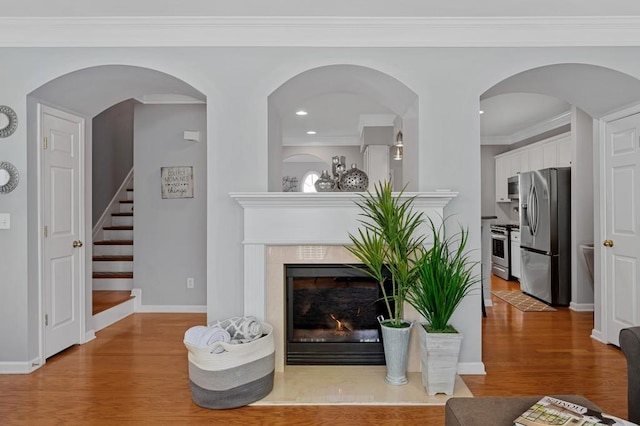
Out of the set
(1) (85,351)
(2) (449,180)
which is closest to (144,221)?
(1) (85,351)

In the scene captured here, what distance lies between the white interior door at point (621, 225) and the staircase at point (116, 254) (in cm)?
486

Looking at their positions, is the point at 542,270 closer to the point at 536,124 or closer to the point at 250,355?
the point at 536,124

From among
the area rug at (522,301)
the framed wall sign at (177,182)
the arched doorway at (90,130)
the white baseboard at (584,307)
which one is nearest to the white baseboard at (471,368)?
the area rug at (522,301)

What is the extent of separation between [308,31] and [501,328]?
3205mm

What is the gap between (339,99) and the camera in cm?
549

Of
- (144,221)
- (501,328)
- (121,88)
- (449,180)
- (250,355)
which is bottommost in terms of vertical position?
(501,328)

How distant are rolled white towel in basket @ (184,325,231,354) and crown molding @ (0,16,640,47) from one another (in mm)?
1982

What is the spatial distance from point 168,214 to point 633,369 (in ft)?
14.1

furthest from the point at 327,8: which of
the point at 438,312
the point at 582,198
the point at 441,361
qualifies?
the point at 582,198

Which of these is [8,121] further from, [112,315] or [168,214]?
[112,315]

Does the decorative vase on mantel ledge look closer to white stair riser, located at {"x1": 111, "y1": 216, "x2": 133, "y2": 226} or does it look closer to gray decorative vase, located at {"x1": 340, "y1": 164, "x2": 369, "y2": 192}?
gray decorative vase, located at {"x1": 340, "y1": 164, "x2": 369, "y2": 192}

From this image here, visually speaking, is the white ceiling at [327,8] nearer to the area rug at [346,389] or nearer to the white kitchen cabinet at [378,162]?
the area rug at [346,389]

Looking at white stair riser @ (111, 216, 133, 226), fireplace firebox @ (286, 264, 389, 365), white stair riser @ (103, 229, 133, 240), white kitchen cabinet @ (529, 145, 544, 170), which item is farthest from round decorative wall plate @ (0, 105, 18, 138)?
A: white kitchen cabinet @ (529, 145, 544, 170)

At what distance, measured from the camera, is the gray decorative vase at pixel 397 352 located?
276cm
